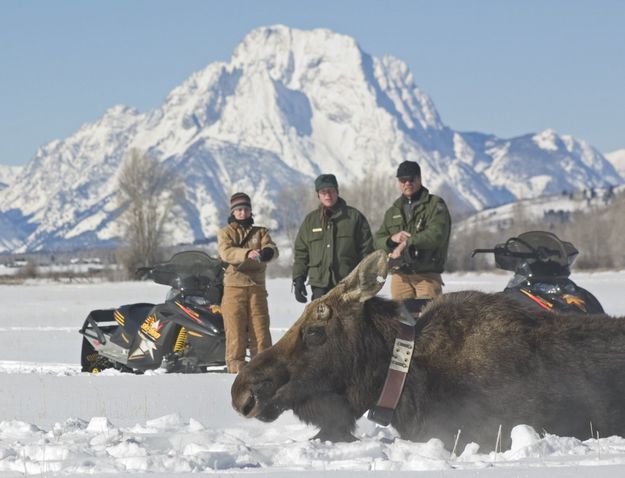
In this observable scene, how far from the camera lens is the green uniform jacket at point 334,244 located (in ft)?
31.5

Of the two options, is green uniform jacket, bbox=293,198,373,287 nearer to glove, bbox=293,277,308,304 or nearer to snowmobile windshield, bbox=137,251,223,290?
glove, bbox=293,277,308,304

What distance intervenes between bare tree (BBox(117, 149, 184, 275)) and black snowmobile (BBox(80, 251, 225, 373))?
52842mm

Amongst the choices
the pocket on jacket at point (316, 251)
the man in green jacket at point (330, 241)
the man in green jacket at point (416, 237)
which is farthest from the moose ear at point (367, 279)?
the pocket on jacket at point (316, 251)

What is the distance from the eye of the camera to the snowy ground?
14.8 ft

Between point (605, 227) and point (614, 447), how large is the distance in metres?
118

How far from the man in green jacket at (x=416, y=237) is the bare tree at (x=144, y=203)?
55818 mm

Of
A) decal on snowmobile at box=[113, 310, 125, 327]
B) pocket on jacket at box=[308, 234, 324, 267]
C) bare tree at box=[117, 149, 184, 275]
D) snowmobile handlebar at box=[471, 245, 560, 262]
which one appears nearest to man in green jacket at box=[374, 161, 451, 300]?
pocket on jacket at box=[308, 234, 324, 267]

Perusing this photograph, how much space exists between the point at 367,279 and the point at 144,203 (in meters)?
68.4

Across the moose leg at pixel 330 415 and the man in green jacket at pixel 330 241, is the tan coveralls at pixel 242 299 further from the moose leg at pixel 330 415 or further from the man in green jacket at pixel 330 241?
the moose leg at pixel 330 415

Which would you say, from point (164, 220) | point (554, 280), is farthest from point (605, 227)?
point (554, 280)

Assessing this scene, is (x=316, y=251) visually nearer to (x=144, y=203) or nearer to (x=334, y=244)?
(x=334, y=244)

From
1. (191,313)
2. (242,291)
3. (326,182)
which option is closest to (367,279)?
(326,182)

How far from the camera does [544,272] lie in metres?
10.2

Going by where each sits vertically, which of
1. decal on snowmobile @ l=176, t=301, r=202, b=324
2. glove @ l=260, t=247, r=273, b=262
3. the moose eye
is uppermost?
glove @ l=260, t=247, r=273, b=262
